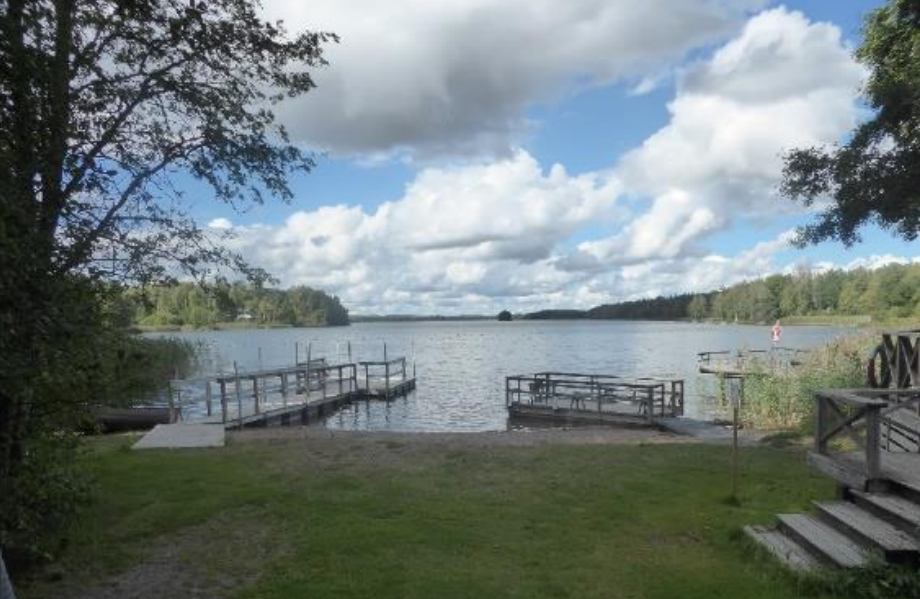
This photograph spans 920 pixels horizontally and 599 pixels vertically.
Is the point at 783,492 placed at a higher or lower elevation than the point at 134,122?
lower

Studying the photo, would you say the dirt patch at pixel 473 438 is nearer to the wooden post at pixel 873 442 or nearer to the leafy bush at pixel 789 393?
the leafy bush at pixel 789 393

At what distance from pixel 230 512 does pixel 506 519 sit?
3319 millimetres

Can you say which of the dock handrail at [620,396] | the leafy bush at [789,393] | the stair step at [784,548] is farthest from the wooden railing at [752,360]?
the stair step at [784,548]

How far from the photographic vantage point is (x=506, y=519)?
8406 millimetres

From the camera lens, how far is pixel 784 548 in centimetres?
677

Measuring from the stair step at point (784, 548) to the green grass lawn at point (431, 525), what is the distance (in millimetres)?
155

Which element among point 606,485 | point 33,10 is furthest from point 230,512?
point 33,10

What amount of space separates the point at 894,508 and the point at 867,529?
0.41m

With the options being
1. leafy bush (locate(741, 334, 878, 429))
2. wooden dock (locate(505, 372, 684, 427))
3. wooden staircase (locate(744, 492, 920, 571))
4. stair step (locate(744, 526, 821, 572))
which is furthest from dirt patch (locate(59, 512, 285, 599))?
wooden dock (locate(505, 372, 684, 427))

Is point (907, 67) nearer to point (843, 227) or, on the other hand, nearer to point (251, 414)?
point (843, 227)

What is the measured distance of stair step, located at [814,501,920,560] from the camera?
5.92 meters

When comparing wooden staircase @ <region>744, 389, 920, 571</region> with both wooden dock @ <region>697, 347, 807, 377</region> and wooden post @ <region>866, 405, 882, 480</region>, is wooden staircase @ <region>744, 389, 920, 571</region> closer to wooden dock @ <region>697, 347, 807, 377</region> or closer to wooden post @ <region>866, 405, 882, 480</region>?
wooden post @ <region>866, 405, 882, 480</region>

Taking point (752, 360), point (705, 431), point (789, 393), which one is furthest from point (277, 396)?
point (752, 360)

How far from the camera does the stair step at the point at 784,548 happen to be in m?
6.27
